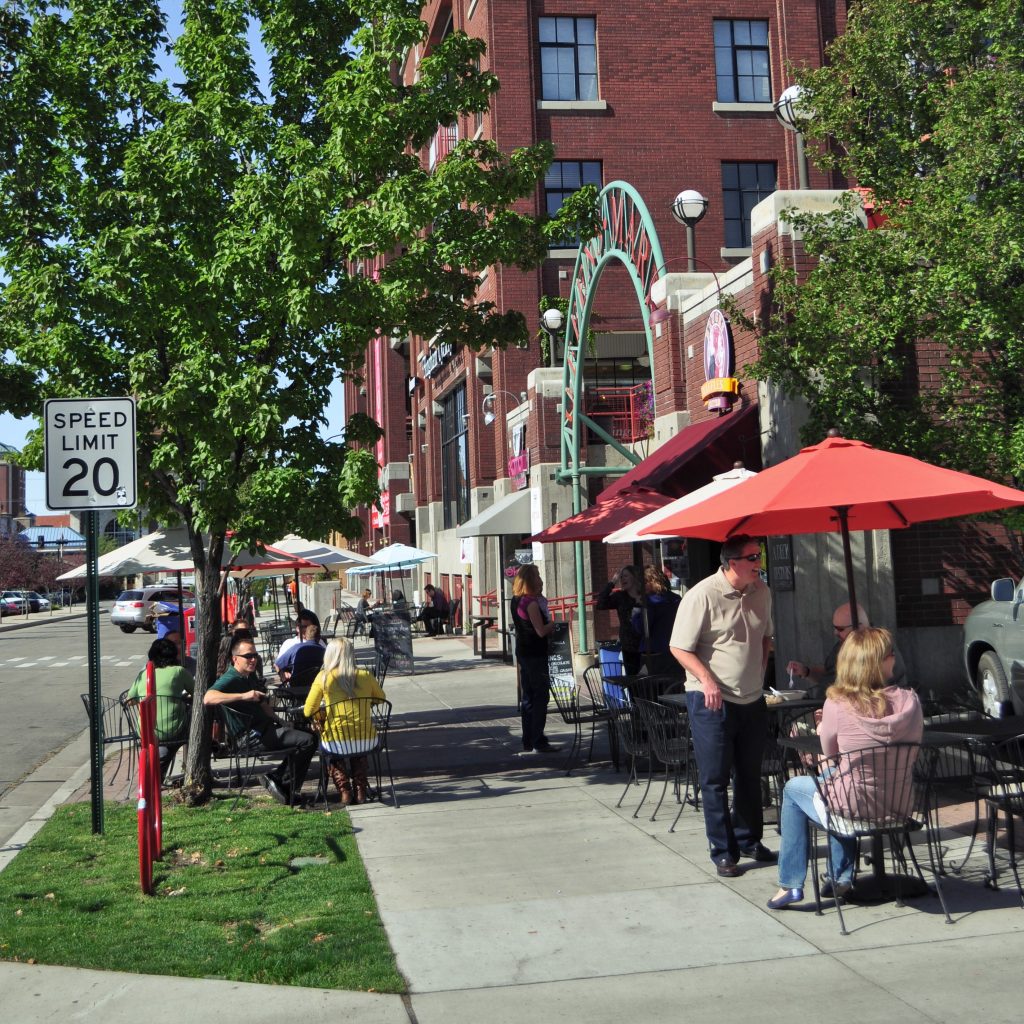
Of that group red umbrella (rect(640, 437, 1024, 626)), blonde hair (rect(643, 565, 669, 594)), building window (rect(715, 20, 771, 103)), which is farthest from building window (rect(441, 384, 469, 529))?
red umbrella (rect(640, 437, 1024, 626))

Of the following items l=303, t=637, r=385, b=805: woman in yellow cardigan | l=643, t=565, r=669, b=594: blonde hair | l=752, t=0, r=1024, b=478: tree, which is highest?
l=752, t=0, r=1024, b=478: tree

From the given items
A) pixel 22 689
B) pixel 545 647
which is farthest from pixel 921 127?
pixel 22 689

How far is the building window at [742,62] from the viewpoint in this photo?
29766 millimetres

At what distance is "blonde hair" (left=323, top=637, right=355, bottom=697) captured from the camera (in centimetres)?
953

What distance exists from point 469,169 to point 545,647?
476cm

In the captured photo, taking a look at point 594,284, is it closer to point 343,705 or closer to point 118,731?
point 118,731

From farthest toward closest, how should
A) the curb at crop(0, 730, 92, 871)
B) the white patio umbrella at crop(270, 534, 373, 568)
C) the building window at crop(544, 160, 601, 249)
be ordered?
the building window at crop(544, 160, 601, 249)
the white patio umbrella at crop(270, 534, 373, 568)
the curb at crop(0, 730, 92, 871)

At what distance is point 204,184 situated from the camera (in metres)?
10.4

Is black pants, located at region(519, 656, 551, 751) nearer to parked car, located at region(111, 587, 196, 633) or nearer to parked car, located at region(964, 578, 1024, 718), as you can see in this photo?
parked car, located at region(964, 578, 1024, 718)

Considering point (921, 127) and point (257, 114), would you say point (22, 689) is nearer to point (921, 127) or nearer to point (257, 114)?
point (257, 114)

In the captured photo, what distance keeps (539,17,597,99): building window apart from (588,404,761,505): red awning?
16.6m

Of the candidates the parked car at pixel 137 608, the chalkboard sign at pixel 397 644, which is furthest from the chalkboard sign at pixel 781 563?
the parked car at pixel 137 608

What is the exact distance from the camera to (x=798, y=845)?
6.23 meters

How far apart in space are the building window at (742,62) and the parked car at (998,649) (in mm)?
20511
